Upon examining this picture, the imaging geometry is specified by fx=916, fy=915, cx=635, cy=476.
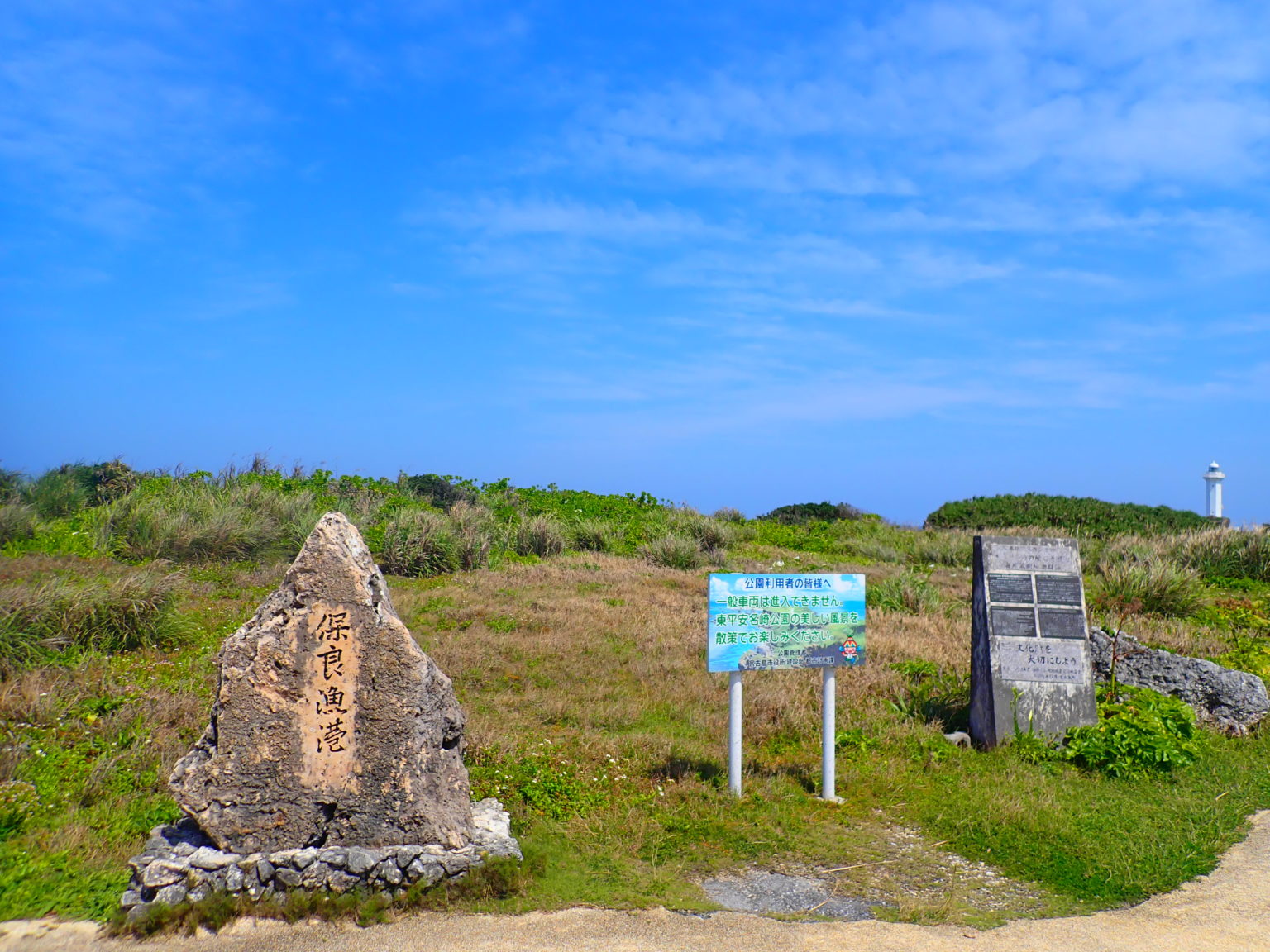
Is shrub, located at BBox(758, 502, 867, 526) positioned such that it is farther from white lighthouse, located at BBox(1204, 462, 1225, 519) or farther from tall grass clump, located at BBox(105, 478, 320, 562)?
tall grass clump, located at BBox(105, 478, 320, 562)

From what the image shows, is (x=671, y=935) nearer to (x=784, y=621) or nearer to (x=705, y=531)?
(x=784, y=621)

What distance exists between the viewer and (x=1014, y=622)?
8.03 metres

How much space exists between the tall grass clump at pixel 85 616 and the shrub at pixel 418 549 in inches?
221

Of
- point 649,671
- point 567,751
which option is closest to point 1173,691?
point 649,671

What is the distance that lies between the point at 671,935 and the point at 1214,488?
32728 millimetres

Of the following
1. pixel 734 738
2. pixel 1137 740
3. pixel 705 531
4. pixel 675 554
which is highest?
pixel 705 531

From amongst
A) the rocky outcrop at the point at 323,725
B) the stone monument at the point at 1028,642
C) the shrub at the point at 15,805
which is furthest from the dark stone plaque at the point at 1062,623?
the shrub at the point at 15,805

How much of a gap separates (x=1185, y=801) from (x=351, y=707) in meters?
5.93

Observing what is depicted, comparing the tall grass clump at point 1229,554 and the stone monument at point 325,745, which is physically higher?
the tall grass clump at point 1229,554

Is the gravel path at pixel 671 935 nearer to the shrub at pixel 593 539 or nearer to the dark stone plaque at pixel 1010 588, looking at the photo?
the dark stone plaque at pixel 1010 588

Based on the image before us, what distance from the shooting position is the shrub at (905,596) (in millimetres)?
13461

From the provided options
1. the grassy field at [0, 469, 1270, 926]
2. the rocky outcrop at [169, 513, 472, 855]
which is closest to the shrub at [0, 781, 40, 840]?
the grassy field at [0, 469, 1270, 926]

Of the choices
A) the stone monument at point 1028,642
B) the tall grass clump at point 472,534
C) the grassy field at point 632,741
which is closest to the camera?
the grassy field at point 632,741

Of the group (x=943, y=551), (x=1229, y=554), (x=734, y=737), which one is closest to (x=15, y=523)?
(x=734, y=737)
